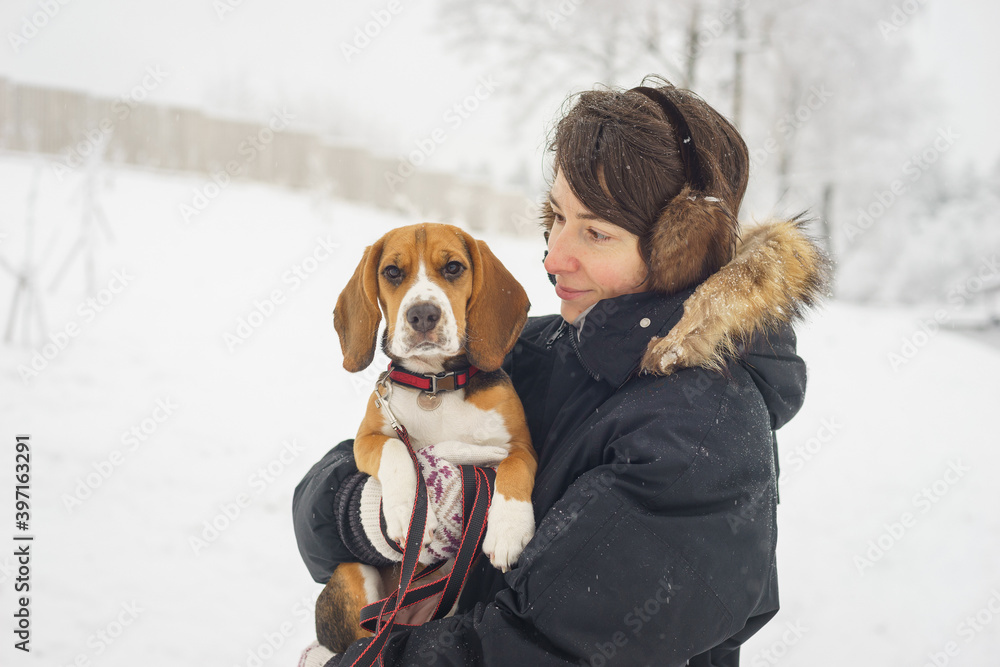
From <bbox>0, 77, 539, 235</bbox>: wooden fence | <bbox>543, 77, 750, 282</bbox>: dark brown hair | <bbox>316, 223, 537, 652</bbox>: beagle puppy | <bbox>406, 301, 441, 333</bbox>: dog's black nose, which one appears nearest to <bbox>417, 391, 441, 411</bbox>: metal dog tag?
<bbox>316, 223, 537, 652</bbox>: beagle puppy

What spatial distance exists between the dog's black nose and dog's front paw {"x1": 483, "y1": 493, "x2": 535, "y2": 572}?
2.09 feet

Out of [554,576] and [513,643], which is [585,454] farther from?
[513,643]

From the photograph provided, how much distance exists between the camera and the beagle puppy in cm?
222

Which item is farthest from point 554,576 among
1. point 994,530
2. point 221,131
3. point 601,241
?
point 221,131

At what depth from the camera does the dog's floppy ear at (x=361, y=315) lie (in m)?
2.40

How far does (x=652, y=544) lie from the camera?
1.49m

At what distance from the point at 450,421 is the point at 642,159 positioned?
1.09 metres

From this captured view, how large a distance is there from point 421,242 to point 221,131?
29.2 ft

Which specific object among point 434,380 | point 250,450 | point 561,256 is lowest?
point 250,450

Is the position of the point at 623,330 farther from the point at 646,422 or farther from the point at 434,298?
the point at 434,298

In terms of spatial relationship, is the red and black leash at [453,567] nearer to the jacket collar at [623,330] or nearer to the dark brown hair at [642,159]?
the jacket collar at [623,330]

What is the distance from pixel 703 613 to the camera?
1.49m

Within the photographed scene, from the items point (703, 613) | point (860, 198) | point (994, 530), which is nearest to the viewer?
point (703, 613)

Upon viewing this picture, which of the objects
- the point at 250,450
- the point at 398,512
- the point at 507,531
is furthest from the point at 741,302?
the point at 250,450
